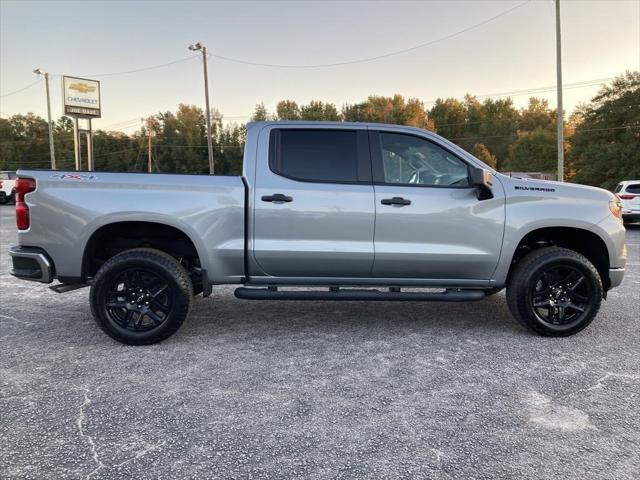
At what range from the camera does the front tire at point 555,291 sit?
4281 millimetres

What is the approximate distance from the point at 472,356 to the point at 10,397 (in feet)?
11.4

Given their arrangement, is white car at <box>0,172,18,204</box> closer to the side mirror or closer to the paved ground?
the paved ground

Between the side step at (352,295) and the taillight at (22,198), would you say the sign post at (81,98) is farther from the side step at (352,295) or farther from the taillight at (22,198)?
the side step at (352,295)

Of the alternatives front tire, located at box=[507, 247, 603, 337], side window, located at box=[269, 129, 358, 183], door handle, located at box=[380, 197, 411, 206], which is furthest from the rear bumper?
front tire, located at box=[507, 247, 603, 337]

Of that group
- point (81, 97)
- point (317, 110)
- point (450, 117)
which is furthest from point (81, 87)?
point (450, 117)

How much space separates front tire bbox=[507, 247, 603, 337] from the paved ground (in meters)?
0.18

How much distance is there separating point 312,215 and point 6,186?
31548mm

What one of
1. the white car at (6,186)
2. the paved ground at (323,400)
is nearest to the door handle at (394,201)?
the paved ground at (323,400)

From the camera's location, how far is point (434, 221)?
423 centimetres

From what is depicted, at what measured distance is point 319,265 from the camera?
4.25 meters

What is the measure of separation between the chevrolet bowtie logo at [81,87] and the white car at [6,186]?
16.1 meters

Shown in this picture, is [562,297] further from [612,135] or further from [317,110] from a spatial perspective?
[317,110]

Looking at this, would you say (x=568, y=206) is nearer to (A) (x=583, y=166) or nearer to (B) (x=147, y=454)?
(B) (x=147, y=454)

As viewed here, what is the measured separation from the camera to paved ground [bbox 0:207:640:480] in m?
2.42
